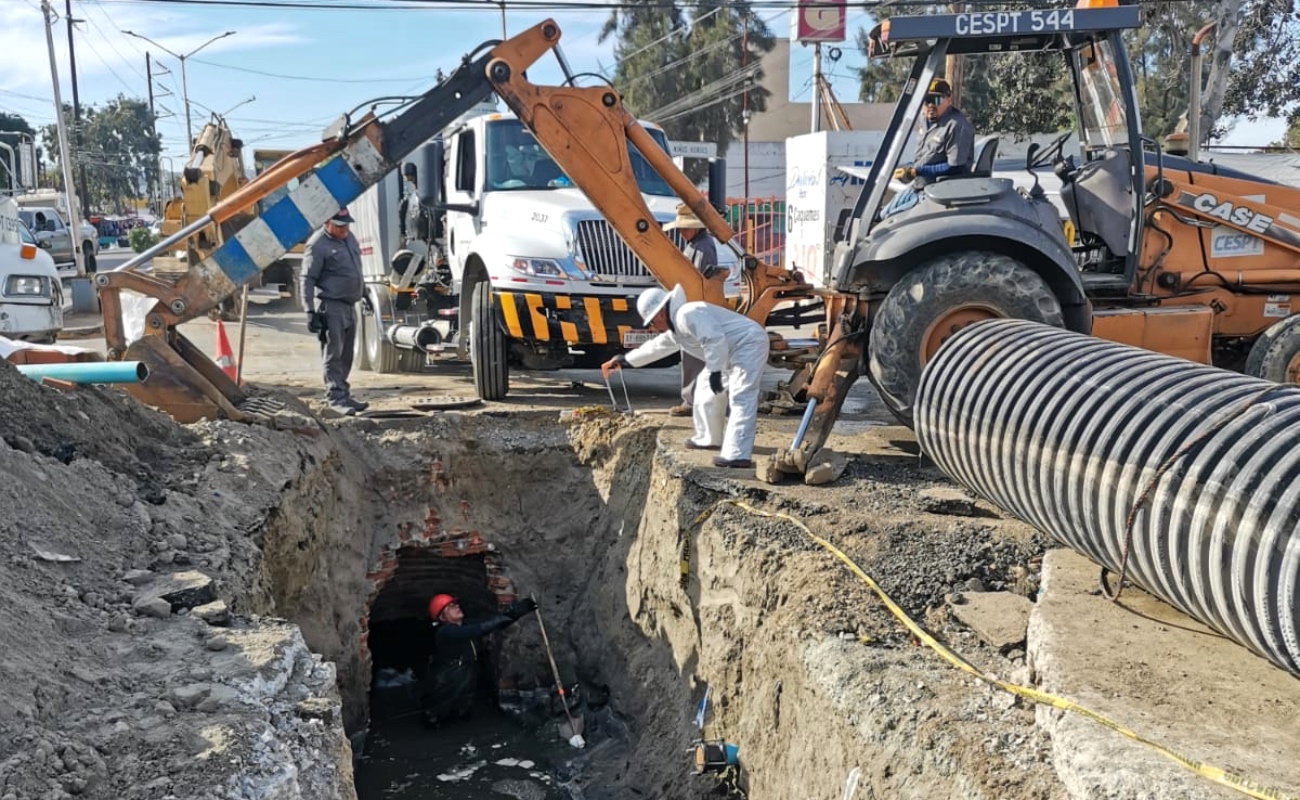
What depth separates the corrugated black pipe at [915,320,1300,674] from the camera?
355 cm

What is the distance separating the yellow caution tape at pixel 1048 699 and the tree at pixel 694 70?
37.9m

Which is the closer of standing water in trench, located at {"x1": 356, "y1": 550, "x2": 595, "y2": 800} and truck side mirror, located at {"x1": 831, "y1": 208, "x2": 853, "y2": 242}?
truck side mirror, located at {"x1": 831, "y1": 208, "x2": 853, "y2": 242}

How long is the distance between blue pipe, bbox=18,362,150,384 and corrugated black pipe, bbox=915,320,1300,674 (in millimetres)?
4559

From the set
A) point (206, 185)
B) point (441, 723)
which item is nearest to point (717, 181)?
point (441, 723)

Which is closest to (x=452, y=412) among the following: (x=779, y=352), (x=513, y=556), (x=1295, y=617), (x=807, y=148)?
(x=513, y=556)

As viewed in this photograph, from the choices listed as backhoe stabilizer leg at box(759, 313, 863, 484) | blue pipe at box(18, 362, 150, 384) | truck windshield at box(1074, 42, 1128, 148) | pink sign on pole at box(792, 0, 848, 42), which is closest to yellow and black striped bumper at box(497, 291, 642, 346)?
backhoe stabilizer leg at box(759, 313, 863, 484)

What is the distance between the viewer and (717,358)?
712 centimetres

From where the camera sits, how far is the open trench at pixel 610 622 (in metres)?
4.31

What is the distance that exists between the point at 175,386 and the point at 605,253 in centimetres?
354

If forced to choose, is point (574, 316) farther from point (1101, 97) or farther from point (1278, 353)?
point (1278, 353)

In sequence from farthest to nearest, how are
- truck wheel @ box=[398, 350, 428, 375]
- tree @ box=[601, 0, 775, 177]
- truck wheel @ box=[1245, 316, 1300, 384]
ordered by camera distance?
tree @ box=[601, 0, 775, 177] < truck wheel @ box=[398, 350, 428, 375] < truck wheel @ box=[1245, 316, 1300, 384]

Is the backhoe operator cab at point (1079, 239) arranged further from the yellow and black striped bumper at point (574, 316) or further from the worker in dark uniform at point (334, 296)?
the worker in dark uniform at point (334, 296)

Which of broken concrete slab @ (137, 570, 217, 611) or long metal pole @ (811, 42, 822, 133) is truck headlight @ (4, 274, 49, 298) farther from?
long metal pole @ (811, 42, 822, 133)

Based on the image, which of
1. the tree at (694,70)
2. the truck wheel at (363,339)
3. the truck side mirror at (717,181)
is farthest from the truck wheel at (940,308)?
the tree at (694,70)
